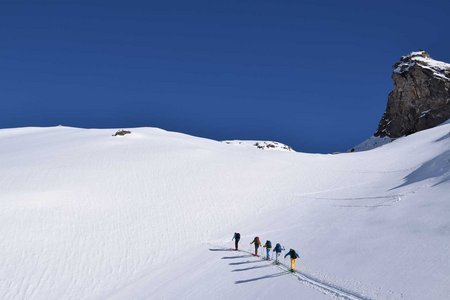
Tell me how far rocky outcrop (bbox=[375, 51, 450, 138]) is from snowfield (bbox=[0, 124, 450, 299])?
146 ft

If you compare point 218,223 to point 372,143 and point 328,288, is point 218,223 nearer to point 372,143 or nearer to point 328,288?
point 328,288

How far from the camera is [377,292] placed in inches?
445

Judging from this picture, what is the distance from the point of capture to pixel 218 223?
27.5 meters

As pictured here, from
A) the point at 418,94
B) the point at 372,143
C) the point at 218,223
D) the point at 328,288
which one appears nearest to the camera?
the point at 328,288

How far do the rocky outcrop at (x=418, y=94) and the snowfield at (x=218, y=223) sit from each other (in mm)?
44500

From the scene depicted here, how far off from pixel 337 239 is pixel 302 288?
A: 16.9 ft

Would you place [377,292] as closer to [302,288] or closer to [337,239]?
[302,288]

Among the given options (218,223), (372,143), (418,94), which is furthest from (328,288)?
(372,143)

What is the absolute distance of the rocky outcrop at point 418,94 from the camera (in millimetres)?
84250

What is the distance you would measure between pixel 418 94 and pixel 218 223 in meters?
74.1

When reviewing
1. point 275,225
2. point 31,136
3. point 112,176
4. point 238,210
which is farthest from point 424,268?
point 31,136

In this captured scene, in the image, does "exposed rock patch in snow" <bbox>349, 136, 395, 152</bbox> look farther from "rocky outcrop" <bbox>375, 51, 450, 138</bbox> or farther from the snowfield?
the snowfield

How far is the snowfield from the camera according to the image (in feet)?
44.7

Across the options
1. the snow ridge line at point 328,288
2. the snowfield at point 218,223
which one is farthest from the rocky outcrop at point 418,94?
the snow ridge line at point 328,288
